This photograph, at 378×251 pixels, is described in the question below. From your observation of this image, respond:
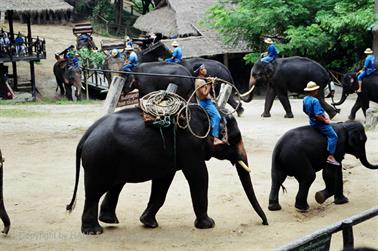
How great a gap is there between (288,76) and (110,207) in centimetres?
1043

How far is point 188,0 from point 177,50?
1445 centimetres

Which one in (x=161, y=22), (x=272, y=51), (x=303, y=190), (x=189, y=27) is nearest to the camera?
(x=303, y=190)

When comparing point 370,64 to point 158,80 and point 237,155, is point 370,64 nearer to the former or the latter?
point 158,80

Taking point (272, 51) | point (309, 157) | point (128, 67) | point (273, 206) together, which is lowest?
point (128, 67)

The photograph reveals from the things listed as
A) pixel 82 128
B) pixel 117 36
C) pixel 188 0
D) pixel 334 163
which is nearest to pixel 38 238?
pixel 334 163

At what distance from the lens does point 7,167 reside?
12445 millimetres

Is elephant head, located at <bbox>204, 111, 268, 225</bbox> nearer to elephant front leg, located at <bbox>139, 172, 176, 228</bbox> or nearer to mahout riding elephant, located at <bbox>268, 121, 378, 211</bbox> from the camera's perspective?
elephant front leg, located at <bbox>139, 172, 176, 228</bbox>

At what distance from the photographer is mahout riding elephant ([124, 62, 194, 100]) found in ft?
55.0

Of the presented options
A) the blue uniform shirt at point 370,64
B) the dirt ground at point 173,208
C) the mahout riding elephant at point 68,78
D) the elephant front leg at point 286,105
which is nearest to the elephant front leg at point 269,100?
the elephant front leg at point 286,105

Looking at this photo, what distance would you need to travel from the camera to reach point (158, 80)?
55.5 ft

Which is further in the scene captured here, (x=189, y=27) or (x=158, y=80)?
(x=189, y=27)

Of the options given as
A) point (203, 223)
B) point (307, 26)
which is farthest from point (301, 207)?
point (307, 26)

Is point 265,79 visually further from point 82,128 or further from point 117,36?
point 117,36

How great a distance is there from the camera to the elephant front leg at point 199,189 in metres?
8.44
